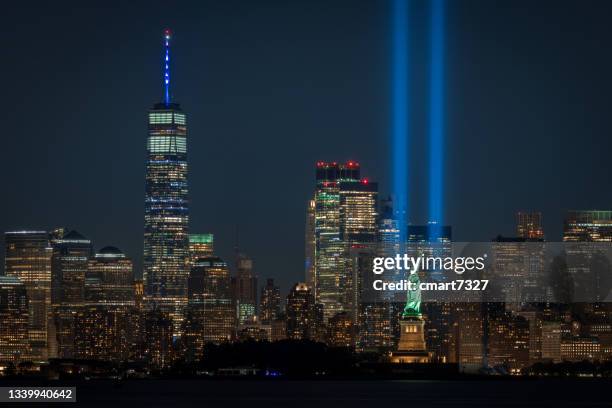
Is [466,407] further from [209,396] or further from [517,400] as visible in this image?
[209,396]

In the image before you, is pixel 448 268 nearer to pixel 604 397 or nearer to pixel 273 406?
pixel 604 397

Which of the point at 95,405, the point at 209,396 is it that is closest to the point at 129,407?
the point at 95,405

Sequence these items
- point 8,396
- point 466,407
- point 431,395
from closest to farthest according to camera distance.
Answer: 1. point 8,396
2. point 466,407
3. point 431,395

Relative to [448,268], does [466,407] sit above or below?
below

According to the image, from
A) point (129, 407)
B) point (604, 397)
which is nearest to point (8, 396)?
point (129, 407)

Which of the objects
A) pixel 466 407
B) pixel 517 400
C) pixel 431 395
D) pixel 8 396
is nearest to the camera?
pixel 8 396

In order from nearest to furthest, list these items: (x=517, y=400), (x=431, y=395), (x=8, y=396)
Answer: (x=8, y=396) → (x=517, y=400) → (x=431, y=395)

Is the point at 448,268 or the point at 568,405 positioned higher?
the point at 448,268

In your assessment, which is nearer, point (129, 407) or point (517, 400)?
point (129, 407)

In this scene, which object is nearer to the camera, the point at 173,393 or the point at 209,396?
the point at 209,396
